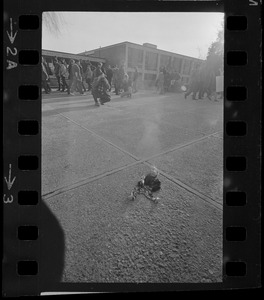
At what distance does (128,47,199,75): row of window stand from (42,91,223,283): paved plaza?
0.99ft

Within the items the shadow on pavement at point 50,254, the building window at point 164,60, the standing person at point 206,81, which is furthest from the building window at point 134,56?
the shadow on pavement at point 50,254

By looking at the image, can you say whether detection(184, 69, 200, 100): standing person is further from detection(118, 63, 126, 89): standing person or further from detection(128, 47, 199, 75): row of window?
detection(118, 63, 126, 89): standing person

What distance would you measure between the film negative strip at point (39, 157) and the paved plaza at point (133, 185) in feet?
0.17

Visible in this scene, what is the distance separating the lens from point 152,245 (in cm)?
164

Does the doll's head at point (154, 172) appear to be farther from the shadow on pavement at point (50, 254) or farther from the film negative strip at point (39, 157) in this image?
the shadow on pavement at point (50, 254)

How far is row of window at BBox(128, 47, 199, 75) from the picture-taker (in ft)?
5.75

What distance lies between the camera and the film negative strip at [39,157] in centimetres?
152

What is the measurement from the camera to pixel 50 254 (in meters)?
1.61

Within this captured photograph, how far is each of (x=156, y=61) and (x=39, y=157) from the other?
1260 millimetres

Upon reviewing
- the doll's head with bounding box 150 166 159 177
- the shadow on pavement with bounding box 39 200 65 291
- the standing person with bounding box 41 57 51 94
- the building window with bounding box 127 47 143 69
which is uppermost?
the building window with bounding box 127 47 143 69

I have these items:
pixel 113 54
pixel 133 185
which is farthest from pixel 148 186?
pixel 113 54

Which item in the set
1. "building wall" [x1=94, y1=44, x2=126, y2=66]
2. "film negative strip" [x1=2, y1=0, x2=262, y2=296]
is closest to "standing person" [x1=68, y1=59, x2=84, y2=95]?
"building wall" [x1=94, y1=44, x2=126, y2=66]

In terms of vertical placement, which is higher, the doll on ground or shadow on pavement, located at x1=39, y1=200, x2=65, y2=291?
the doll on ground

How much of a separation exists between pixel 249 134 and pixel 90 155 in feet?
5.22
